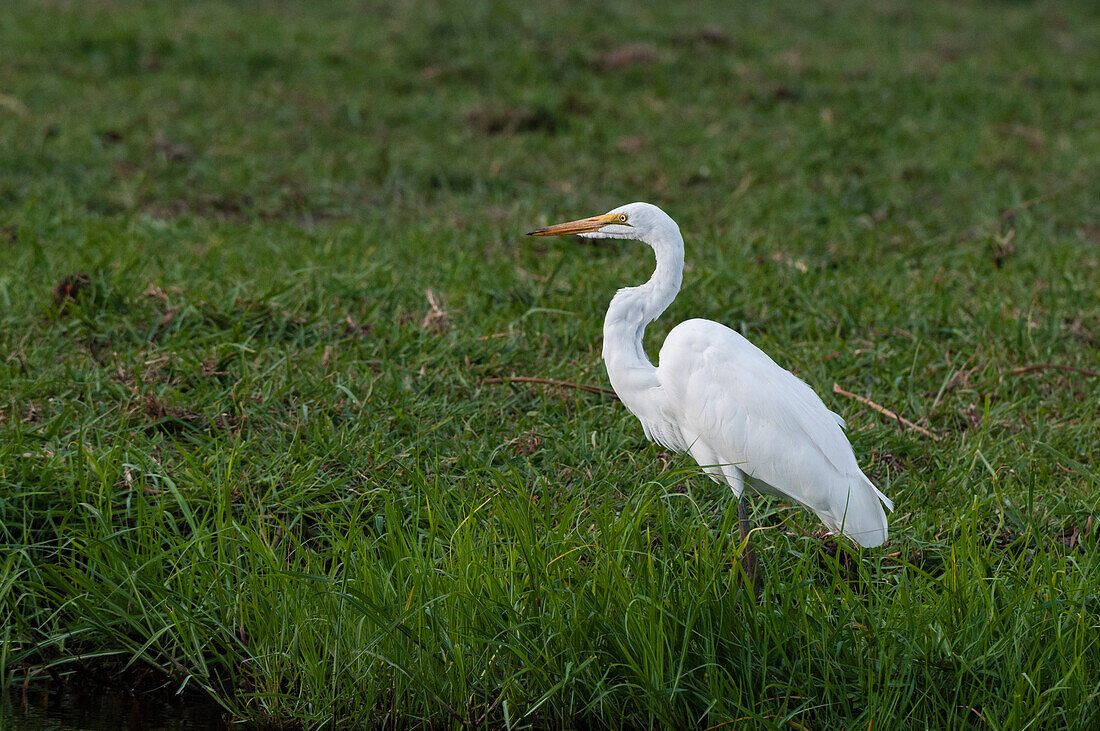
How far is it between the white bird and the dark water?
1.52 meters

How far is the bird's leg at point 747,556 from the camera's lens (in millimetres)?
2983

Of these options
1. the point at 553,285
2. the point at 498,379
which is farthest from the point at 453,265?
the point at 498,379

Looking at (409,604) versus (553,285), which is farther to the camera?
(553,285)

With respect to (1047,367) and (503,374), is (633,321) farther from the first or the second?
(1047,367)

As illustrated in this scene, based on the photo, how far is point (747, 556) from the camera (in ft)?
10.3

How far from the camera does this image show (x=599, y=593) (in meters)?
2.88

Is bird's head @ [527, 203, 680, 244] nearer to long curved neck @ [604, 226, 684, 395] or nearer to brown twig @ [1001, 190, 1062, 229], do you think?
long curved neck @ [604, 226, 684, 395]

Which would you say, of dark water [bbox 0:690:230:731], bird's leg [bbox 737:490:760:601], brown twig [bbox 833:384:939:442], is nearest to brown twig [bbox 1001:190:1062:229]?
brown twig [bbox 833:384:939:442]

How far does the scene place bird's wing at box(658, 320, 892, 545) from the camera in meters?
3.32

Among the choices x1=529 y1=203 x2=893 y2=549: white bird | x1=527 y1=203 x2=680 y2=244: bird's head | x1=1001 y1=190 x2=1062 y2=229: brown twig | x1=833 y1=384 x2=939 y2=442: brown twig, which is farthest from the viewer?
x1=1001 y1=190 x2=1062 y2=229: brown twig

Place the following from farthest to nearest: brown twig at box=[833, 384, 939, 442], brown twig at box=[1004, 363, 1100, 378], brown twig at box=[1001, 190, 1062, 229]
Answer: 1. brown twig at box=[1001, 190, 1062, 229]
2. brown twig at box=[1004, 363, 1100, 378]
3. brown twig at box=[833, 384, 939, 442]

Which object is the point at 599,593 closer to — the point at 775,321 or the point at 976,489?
the point at 976,489

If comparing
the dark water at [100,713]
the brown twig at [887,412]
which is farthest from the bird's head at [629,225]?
the dark water at [100,713]

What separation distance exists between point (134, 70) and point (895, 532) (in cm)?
769
